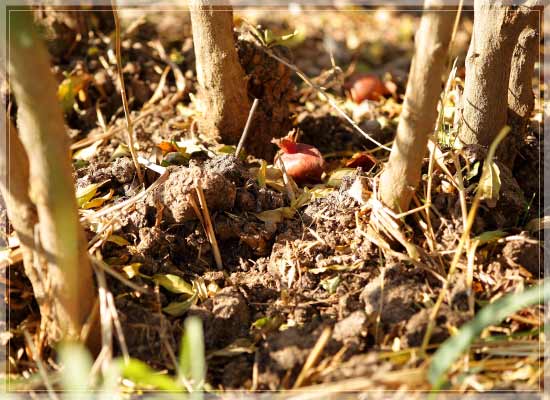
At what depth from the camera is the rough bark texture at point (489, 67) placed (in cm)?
189

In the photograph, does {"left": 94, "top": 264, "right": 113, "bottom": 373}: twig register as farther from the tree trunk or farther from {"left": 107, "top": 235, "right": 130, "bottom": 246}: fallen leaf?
{"left": 107, "top": 235, "right": 130, "bottom": 246}: fallen leaf

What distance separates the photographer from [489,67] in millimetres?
1932

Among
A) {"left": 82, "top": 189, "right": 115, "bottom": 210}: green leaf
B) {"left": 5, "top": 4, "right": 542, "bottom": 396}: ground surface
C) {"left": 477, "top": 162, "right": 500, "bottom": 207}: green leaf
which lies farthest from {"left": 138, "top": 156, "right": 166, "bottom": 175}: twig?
{"left": 477, "top": 162, "right": 500, "bottom": 207}: green leaf

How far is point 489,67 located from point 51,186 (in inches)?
51.6

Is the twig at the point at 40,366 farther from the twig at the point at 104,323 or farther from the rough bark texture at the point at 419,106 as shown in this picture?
the rough bark texture at the point at 419,106

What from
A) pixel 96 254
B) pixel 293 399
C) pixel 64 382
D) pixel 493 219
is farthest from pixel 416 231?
pixel 64 382

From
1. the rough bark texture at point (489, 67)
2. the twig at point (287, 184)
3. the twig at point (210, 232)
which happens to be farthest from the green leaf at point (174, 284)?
the rough bark texture at point (489, 67)

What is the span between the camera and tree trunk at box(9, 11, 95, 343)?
132 cm

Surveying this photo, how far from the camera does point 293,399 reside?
1.44 metres

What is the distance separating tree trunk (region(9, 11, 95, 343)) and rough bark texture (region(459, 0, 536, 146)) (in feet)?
4.02

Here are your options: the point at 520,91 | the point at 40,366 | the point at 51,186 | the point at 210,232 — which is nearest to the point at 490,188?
the point at 520,91

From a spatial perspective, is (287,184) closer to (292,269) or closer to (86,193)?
(292,269)

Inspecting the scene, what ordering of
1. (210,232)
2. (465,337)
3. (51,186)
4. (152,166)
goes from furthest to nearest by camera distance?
(152,166), (210,232), (51,186), (465,337)

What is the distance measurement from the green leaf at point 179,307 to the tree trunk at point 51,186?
0.23 m
